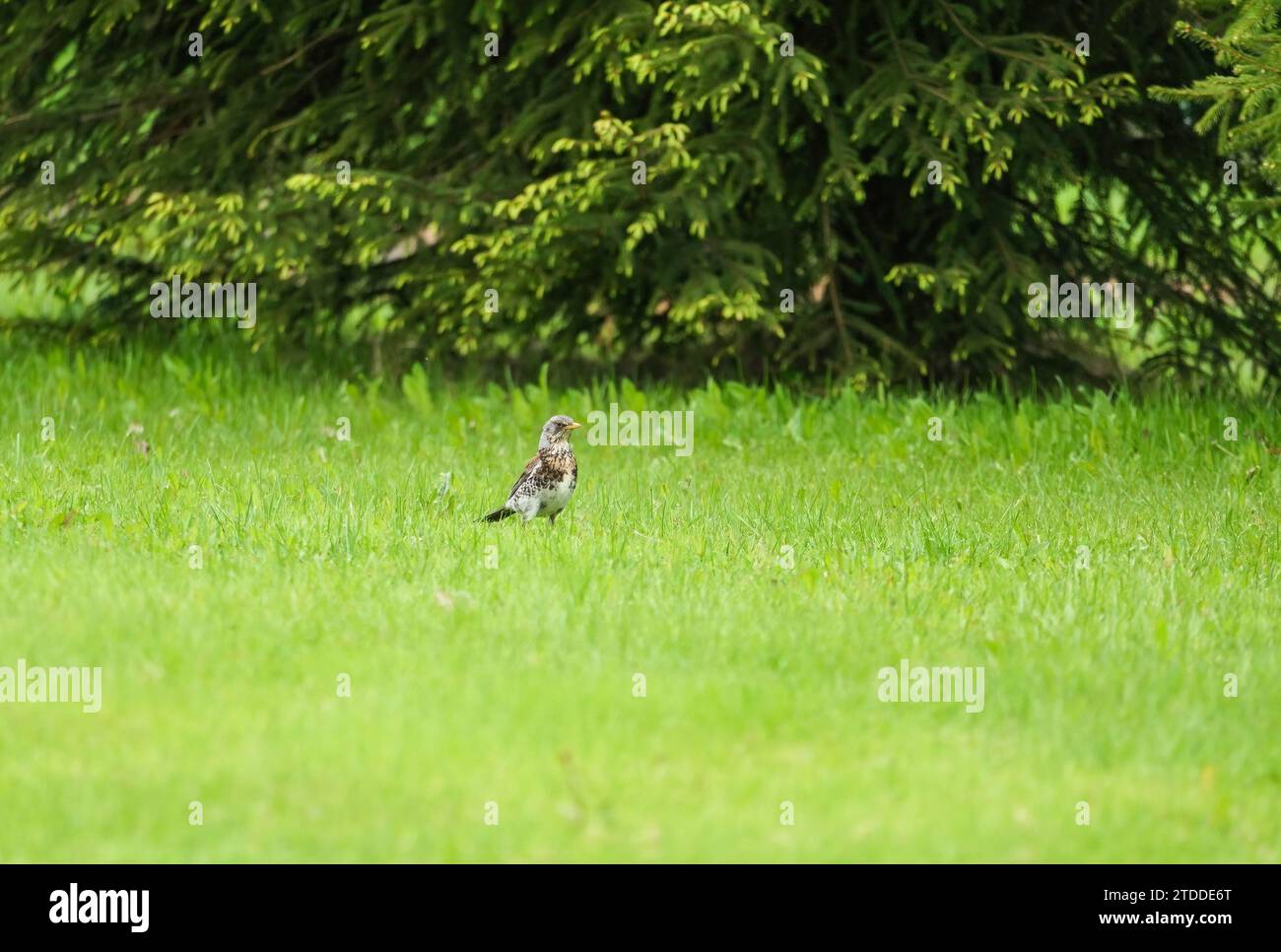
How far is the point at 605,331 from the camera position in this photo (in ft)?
44.5

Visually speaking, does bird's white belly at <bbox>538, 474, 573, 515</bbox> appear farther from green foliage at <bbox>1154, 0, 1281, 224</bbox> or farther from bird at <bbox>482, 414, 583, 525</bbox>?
green foliage at <bbox>1154, 0, 1281, 224</bbox>

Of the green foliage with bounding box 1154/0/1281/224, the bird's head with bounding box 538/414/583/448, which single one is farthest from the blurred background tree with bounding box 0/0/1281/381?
the bird's head with bounding box 538/414/583/448

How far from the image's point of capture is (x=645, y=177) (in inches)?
457

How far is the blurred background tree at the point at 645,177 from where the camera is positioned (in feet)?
37.7

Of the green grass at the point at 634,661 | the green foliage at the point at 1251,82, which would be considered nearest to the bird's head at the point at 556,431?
the green grass at the point at 634,661

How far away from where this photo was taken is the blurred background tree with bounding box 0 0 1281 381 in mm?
11484

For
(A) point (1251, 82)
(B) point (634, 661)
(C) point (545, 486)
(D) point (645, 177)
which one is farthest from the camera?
(D) point (645, 177)

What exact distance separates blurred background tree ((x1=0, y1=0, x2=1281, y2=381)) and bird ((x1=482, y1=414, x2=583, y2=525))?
320 cm

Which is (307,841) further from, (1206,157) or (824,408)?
(1206,157)

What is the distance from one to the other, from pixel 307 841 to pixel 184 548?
2954 mm

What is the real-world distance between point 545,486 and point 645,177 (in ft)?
12.6

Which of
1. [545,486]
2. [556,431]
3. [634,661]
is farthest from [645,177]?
[634,661]

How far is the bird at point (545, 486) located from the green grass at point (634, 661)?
14 centimetres

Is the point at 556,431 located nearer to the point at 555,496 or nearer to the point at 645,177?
the point at 555,496
